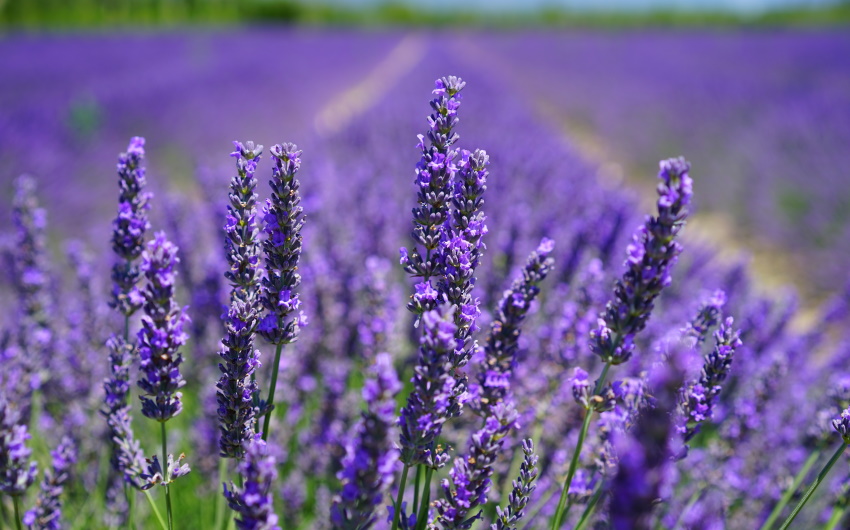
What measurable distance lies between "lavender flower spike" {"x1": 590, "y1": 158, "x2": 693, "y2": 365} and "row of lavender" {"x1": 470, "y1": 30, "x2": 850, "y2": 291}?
5603 millimetres

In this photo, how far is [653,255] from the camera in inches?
35.7

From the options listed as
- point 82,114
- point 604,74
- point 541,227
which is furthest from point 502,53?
point 541,227

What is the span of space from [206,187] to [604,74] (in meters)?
16.4

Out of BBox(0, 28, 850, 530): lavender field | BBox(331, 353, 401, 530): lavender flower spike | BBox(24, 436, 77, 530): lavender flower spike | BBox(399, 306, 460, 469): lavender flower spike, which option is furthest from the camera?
BBox(24, 436, 77, 530): lavender flower spike

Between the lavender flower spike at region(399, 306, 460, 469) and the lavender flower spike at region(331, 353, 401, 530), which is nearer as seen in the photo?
the lavender flower spike at region(331, 353, 401, 530)

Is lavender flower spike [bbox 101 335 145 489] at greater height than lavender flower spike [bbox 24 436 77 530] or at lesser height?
greater

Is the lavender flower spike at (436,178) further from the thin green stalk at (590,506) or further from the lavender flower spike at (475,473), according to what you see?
the thin green stalk at (590,506)

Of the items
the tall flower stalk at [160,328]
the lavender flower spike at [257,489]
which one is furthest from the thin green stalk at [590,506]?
the tall flower stalk at [160,328]

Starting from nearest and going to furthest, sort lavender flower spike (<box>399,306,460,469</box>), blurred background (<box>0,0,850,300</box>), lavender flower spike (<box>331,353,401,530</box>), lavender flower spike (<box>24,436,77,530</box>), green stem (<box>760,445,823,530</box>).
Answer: lavender flower spike (<box>331,353,401,530</box>) < lavender flower spike (<box>399,306,460,469</box>) < lavender flower spike (<box>24,436,77,530</box>) < green stem (<box>760,445,823,530</box>) < blurred background (<box>0,0,850,300</box>)

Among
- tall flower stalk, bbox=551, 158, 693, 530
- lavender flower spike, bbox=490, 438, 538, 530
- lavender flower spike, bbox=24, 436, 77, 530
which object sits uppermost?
tall flower stalk, bbox=551, 158, 693, 530

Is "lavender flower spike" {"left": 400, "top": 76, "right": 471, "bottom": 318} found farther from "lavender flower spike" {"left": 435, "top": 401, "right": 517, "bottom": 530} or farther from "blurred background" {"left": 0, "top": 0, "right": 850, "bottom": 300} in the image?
"blurred background" {"left": 0, "top": 0, "right": 850, "bottom": 300}

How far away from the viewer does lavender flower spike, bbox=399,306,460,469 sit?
854 millimetres

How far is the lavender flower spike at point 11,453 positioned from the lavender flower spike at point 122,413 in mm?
145

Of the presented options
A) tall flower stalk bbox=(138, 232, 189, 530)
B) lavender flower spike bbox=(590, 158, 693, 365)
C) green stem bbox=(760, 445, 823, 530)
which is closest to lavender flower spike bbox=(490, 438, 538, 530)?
lavender flower spike bbox=(590, 158, 693, 365)
